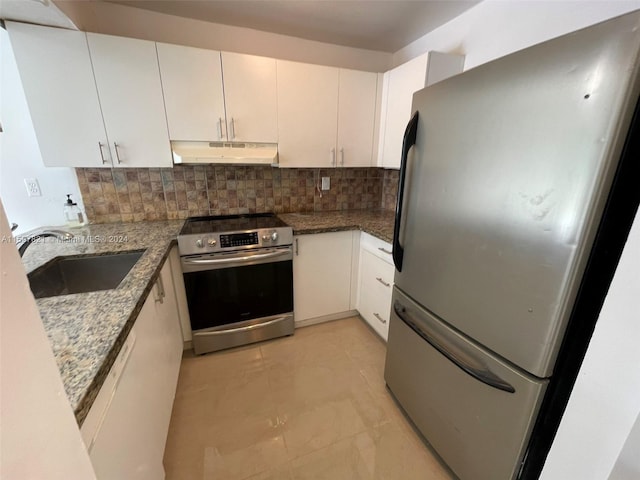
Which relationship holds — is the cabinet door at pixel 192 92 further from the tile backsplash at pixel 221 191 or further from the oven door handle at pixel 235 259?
the oven door handle at pixel 235 259

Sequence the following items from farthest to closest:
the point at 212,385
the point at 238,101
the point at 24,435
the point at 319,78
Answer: the point at 319,78 < the point at 238,101 < the point at 212,385 < the point at 24,435

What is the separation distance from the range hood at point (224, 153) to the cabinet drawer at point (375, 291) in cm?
107

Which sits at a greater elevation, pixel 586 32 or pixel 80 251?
pixel 586 32

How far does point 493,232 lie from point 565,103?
0.39 metres

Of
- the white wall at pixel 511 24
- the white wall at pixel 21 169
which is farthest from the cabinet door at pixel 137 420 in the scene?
the white wall at pixel 511 24

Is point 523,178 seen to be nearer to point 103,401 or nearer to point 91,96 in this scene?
point 103,401

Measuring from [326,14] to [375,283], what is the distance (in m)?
1.91

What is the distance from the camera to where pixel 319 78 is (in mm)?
1995

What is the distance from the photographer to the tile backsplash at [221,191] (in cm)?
198

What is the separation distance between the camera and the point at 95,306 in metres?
0.90

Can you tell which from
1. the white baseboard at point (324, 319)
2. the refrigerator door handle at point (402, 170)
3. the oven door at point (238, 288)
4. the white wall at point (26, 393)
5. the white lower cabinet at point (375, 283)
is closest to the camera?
the white wall at point (26, 393)

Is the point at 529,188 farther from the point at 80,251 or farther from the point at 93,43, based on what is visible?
the point at 93,43

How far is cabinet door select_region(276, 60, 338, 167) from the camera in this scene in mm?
1940

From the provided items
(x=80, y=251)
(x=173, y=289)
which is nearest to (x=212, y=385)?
(x=173, y=289)
